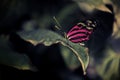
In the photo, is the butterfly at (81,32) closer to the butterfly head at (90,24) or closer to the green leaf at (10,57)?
the butterfly head at (90,24)

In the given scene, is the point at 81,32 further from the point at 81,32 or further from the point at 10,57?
the point at 10,57

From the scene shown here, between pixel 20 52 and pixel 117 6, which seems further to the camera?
pixel 117 6

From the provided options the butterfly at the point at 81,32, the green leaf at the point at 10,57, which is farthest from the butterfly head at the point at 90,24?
the green leaf at the point at 10,57

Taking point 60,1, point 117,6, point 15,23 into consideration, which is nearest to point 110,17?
point 117,6

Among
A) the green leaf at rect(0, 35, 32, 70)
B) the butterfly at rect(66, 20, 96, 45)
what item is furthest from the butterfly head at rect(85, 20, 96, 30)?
the green leaf at rect(0, 35, 32, 70)

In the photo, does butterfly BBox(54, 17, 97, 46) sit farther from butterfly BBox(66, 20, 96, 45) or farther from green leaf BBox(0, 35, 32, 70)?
green leaf BBox(0, 35, 32, 70)

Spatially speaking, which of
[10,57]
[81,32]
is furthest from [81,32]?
[10,57]

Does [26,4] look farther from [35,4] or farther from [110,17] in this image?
[110,17]
